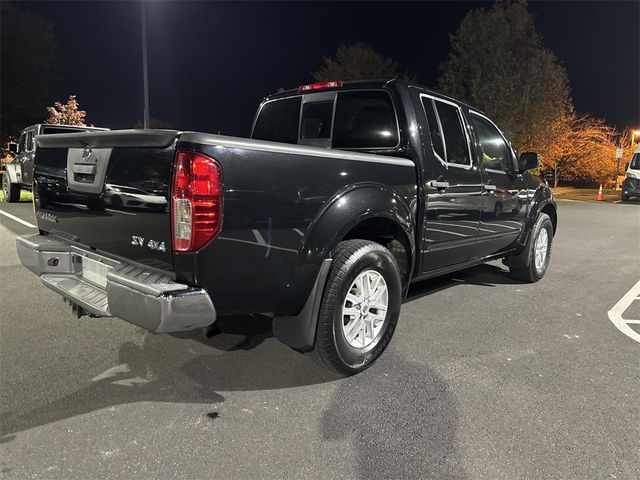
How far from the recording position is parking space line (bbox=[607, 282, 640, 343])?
4.21 meters

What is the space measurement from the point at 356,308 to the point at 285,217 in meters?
0.91

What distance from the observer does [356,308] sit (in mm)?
3287

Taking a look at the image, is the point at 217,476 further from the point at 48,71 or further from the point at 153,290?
the point at 48,71

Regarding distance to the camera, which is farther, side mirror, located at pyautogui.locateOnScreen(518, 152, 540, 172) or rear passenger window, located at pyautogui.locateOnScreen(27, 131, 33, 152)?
rear passenger window, located at pyautogui.locateOnScreen(27, 131, 33, 152)

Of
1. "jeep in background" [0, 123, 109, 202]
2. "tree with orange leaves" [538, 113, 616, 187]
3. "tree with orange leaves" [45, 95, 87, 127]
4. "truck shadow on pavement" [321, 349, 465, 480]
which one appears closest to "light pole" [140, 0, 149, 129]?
"jeep in background" [0, 123, 109, 202]

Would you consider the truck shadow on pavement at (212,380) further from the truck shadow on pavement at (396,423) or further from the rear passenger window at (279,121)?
the rear passenger window at (279,121)

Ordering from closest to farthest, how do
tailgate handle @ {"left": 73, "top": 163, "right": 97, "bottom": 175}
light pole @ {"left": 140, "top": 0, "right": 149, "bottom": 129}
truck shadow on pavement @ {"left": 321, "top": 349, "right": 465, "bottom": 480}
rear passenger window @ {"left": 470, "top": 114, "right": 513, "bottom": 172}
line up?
truck shadow on pavement @ {"left": 321, "top": 349, "right": 465, "bottom": 480}, tailgate handle @ {"left": 73, "top": 163, "right": 97, "bottom": 175}, rear passenger window @ {"left": 470, "top": 114, "right": 513, "bottom": 172}, light pole @ {"left": 140, "top": 0, "right": 149, "bottom": 129}

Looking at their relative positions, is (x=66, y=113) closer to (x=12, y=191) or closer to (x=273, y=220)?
(x=12, y=191)

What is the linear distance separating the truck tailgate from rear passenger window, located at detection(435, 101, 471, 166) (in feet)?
8.22

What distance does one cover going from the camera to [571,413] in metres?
2.82

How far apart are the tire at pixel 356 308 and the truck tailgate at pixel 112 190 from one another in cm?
102

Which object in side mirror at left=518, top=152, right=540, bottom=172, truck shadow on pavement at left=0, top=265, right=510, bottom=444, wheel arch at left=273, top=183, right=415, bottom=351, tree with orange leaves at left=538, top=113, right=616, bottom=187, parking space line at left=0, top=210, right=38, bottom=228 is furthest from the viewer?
tree with orange leaves at left=538, top=113, right=616, bottom=187

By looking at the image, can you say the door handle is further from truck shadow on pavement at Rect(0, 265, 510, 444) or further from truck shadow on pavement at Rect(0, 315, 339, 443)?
truck shadow on pavement at Rect(0, 315, 339, 443)

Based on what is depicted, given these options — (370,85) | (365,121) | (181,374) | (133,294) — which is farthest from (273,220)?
(370,85)
